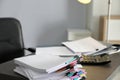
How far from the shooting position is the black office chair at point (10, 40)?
1.94 metres

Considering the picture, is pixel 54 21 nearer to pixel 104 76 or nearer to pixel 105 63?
pixel 105 63

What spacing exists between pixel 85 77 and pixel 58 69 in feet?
0.54

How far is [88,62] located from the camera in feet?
4.53

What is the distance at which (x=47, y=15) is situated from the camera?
301 cm

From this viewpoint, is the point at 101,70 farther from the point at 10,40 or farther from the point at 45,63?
the point at 10,40

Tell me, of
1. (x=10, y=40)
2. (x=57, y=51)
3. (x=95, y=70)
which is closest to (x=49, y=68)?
(x=95, y=70)

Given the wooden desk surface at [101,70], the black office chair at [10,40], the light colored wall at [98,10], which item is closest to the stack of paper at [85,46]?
the wooden desk surface at [101,70]

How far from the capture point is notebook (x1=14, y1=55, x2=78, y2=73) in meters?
1.04

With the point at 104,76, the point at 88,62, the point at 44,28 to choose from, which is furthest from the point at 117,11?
the point at 104,76

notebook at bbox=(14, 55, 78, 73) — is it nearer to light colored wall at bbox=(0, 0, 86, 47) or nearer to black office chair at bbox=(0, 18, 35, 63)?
black office chair at bbox=(0, 18, 35, 63)

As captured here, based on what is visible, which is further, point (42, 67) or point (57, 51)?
point (57, 51)

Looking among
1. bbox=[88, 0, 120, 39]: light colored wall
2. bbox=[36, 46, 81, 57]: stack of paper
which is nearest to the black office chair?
bbox=[36, 46, 81, 57]: stack of paper

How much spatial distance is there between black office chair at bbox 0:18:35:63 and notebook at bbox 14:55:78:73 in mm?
814

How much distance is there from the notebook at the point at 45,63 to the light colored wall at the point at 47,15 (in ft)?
5.97
